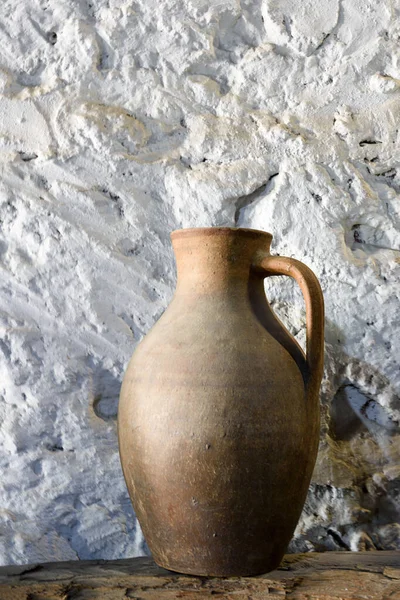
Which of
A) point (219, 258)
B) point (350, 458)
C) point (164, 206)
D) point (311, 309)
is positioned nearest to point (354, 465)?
point (350, 458)

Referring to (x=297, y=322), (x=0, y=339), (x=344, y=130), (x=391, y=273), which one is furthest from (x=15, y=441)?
(x=344, y=130)

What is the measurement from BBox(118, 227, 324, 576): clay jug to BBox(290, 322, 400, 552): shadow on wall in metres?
0.25

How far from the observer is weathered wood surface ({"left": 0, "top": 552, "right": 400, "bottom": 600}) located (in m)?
1.01

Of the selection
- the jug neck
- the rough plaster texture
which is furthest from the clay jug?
the rough plaster texture

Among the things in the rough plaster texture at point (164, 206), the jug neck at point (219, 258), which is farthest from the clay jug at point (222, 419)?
the rough plaster texture at point (164, 206)

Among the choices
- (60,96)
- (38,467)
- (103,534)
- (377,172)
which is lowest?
(103,534)

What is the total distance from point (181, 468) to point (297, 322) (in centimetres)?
48

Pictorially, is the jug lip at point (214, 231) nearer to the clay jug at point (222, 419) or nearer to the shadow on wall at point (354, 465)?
the clay jug at point (222, 419)

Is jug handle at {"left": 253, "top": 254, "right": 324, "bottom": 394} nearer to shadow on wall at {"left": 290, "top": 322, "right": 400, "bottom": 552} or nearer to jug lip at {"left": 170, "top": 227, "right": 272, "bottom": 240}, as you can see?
jug lip at {"left": 170, "top": 227, "right": 272, "bottom": 240}

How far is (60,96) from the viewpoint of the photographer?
1.40 metres

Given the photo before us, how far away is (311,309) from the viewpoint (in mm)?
1138

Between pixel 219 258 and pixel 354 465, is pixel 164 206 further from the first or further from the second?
pixel 354 465

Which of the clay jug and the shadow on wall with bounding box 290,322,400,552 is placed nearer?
the clay jug

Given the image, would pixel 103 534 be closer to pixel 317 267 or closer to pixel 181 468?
pixel 181 468
